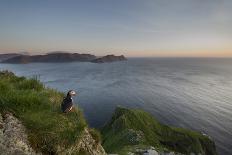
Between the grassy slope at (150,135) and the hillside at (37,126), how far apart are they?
33681mm

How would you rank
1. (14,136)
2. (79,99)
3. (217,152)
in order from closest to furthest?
(14,136) → (217,152) → (79,99)

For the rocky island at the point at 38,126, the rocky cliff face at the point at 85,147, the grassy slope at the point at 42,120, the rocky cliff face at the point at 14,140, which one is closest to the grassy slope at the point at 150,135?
the rocky cliff face at the point at 85,147

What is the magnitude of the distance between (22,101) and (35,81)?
4139 millimetres

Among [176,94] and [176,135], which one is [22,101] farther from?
[176,94]

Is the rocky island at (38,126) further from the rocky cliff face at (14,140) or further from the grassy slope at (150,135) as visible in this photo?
the grassy slope at (150,135)

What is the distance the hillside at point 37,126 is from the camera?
8054 millimetres

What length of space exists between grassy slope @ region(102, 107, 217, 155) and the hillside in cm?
3368

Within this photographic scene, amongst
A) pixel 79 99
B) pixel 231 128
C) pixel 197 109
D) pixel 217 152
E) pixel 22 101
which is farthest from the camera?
pixel 79 99

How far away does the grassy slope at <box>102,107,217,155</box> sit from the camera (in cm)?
4456

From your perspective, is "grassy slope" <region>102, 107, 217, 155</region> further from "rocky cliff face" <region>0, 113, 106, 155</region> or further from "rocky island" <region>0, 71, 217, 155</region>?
"rocky cliff face" <region>0, 113, 106, 155</region>

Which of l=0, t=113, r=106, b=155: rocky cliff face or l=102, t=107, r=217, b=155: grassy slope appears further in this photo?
l=102, t=107, r=217, b=155: grassy slope

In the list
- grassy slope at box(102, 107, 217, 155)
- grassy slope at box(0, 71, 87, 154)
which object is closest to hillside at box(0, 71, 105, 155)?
grassy slope at box(0, 71, 87, 154)

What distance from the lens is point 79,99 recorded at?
298 feet


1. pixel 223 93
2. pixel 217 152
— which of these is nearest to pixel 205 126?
pixel 217 152
